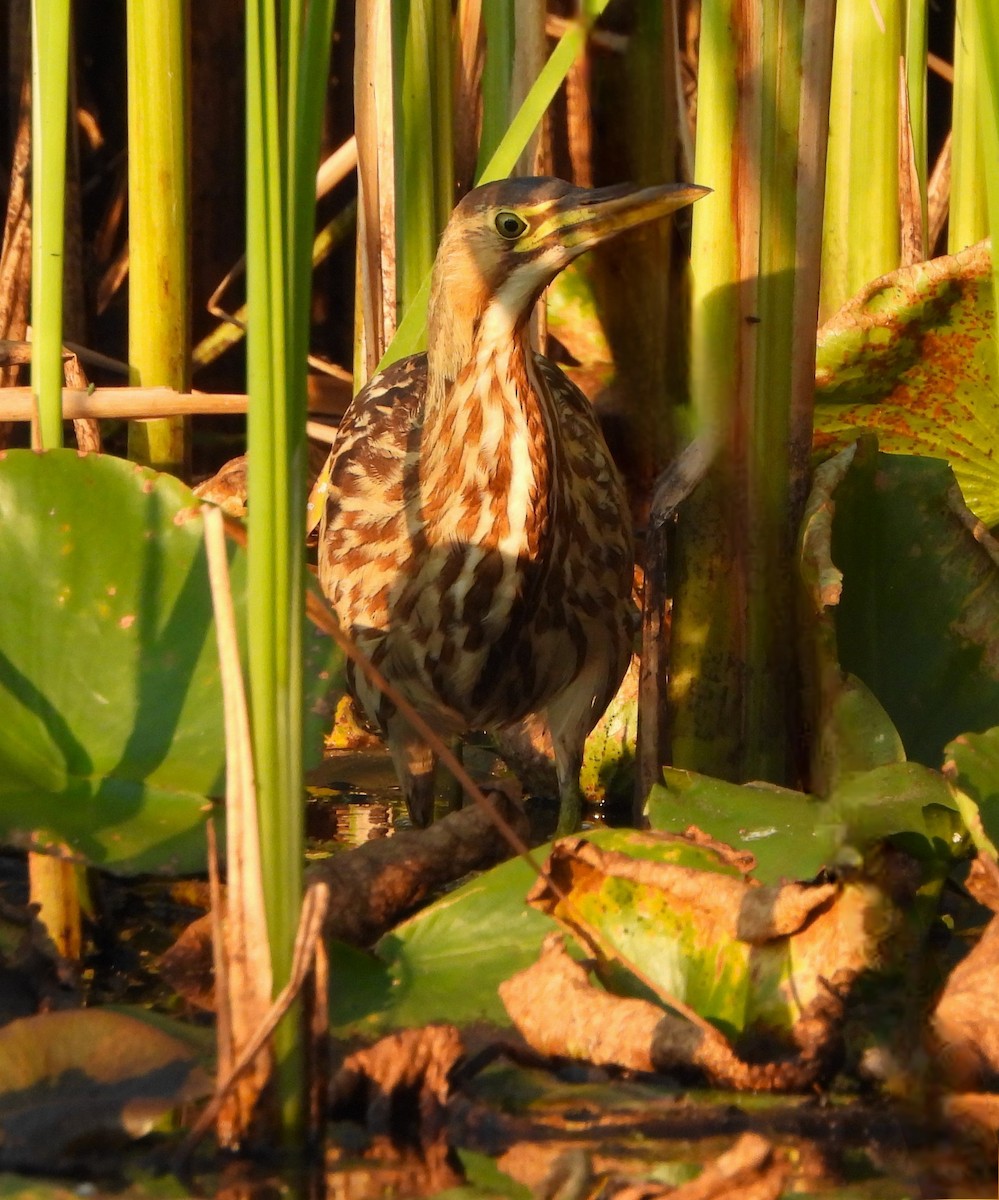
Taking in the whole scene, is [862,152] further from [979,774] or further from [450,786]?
[979,774]

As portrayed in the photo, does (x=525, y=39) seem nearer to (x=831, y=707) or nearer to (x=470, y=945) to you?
(x=831, y=707)

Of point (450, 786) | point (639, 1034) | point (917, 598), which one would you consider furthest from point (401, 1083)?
point (450, 786)

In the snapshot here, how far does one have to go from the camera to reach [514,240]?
264 cm

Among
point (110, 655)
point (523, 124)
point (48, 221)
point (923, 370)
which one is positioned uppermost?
point (523, 124)

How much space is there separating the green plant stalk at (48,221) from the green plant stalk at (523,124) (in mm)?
588

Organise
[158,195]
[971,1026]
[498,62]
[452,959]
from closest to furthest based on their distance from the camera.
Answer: [971,1026] → [452,959] → [498,62] → [158,195]

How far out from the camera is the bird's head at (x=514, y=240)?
2.53 metres

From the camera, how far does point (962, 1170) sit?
1589 mm

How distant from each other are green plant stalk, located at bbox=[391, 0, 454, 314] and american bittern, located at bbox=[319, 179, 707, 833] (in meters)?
0.23

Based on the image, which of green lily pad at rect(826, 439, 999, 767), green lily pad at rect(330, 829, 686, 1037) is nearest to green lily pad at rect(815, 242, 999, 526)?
green lily pad at rect(826, 439, 999, 767)

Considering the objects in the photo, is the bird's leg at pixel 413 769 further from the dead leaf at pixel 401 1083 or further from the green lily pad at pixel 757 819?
the dead leaf at pixel 401 1083

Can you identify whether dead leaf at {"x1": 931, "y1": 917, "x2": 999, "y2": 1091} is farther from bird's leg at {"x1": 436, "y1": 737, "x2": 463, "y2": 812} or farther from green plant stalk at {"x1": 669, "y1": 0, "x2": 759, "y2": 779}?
bird's leg at {"x1": 436, "y1": 737, "x2": 463, "y2": 812}

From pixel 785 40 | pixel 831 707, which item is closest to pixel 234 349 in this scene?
pixel 785 40

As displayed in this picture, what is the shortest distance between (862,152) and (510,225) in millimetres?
746
